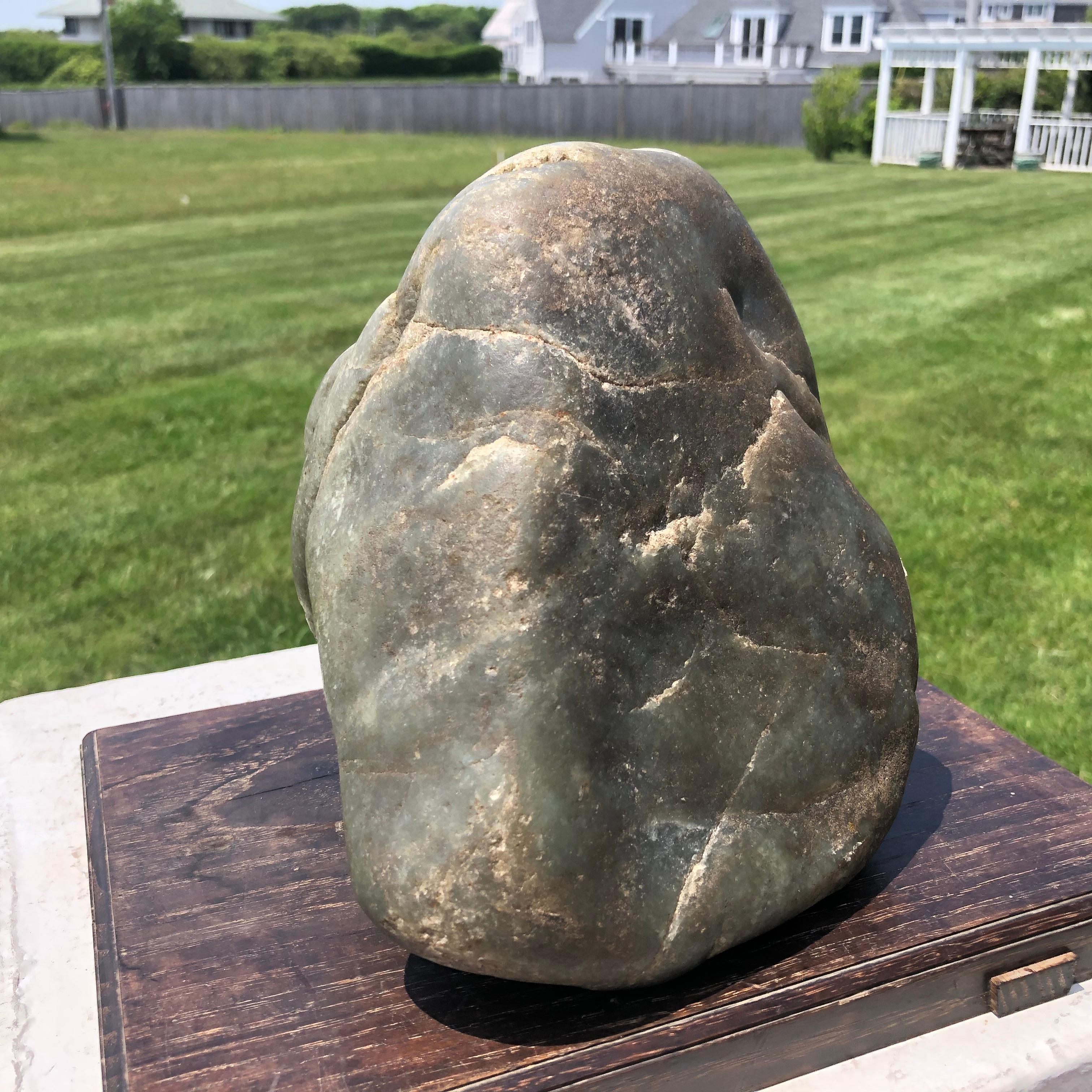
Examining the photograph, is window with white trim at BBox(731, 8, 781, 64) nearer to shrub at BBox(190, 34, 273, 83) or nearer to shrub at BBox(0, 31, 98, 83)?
shrub at BBox(190, 34, 273, 83)

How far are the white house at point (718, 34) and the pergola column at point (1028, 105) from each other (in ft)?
51.2

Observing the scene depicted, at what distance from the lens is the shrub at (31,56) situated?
193 ft

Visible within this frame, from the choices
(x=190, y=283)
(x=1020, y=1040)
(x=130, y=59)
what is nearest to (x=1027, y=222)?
(x=190, y=283)

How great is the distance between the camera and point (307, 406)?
25.1ft

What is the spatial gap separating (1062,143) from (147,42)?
4825 centimetres

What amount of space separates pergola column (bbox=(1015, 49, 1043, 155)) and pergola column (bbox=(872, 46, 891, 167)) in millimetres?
2391

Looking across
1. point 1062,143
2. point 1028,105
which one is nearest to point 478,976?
point 1028,105

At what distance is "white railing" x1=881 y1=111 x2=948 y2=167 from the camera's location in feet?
68.1

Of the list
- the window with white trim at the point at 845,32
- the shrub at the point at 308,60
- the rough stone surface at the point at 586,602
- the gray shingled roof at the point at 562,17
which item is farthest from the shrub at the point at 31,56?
the rough stone surface at the point at 586,602

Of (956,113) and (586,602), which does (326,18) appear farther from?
(586,602)

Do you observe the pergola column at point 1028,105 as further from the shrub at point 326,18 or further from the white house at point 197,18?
the shrub at point 326,18

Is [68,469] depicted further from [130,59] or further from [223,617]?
[130,59]

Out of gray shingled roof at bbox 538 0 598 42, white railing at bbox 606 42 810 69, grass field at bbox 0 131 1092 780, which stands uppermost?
gray shingled roof at bbox 538 0 598 42

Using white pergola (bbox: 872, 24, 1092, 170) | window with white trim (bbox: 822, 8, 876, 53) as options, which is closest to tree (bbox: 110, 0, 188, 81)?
window with white trim (bbox: 822, 8, 876, 53)
